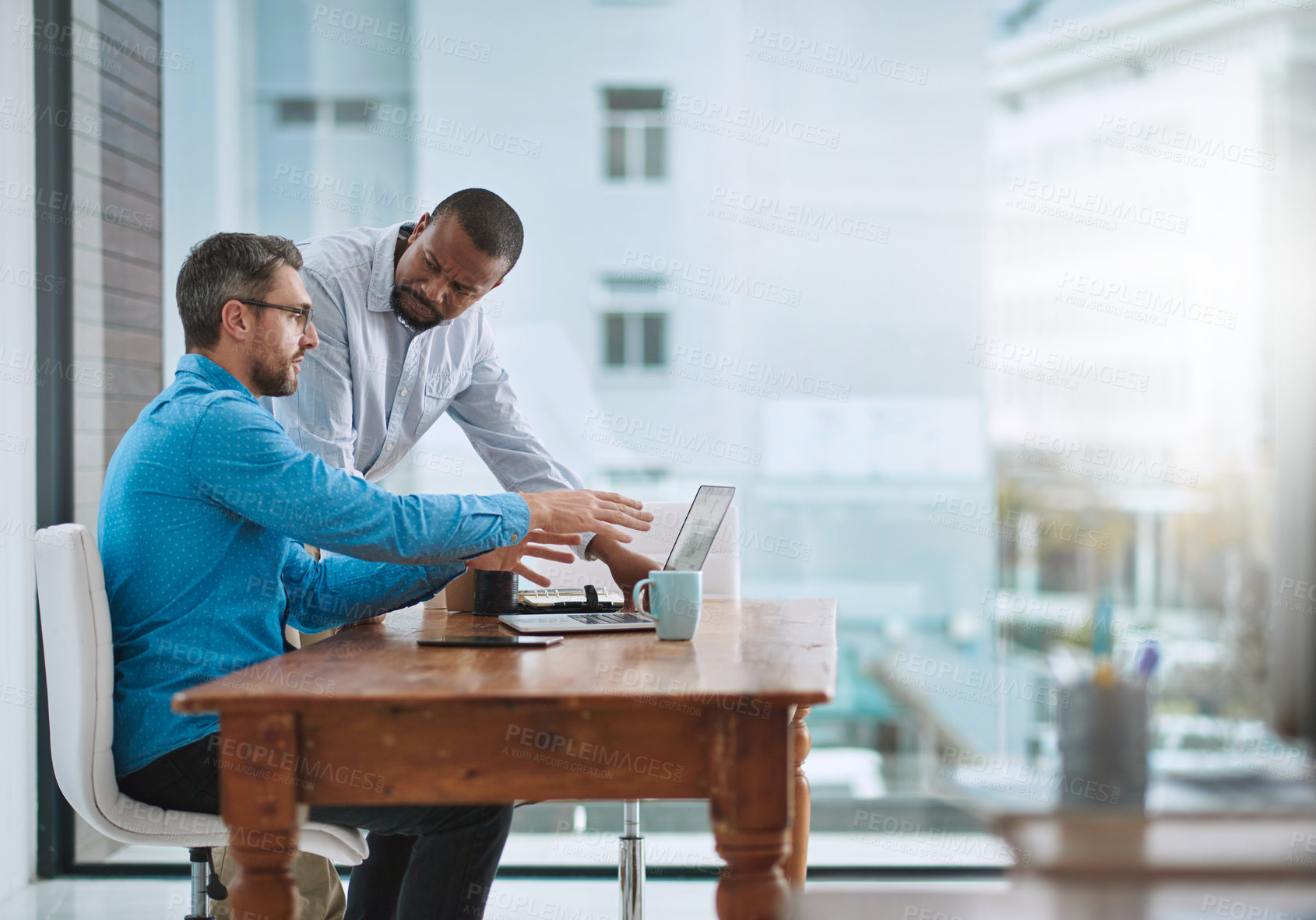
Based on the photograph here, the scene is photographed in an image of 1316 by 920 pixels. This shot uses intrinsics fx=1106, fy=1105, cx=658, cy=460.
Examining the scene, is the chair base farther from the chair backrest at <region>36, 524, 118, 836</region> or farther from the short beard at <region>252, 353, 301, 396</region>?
the short beard at <region>252, 353, 301, 396</region>

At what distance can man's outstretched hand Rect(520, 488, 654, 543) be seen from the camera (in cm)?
167

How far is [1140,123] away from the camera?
2.88m

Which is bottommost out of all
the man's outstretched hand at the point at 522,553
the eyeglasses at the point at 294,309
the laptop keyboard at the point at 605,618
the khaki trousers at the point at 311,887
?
the khaki trousers at the point at 311,887

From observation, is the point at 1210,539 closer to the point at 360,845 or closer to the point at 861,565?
the point at 861,565

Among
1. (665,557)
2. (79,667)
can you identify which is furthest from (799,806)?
(79,667)

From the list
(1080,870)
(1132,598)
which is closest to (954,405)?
(1132,598)

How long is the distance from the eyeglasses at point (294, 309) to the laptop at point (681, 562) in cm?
58

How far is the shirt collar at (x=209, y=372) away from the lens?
1.67 metres

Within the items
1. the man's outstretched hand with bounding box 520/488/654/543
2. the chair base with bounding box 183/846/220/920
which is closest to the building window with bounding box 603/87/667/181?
the man's outstretched hand with bounding box 520/488/654/543

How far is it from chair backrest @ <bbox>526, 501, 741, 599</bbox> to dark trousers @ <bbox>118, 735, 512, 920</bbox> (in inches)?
30.8

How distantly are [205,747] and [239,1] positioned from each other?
2.11 meters

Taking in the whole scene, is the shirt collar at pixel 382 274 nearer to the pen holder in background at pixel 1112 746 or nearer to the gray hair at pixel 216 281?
the gray hair at pixel 216 281

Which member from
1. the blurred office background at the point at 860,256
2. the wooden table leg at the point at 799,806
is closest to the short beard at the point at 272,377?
the wooden table leg at the point at 799,806

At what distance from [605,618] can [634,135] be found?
1.55m
